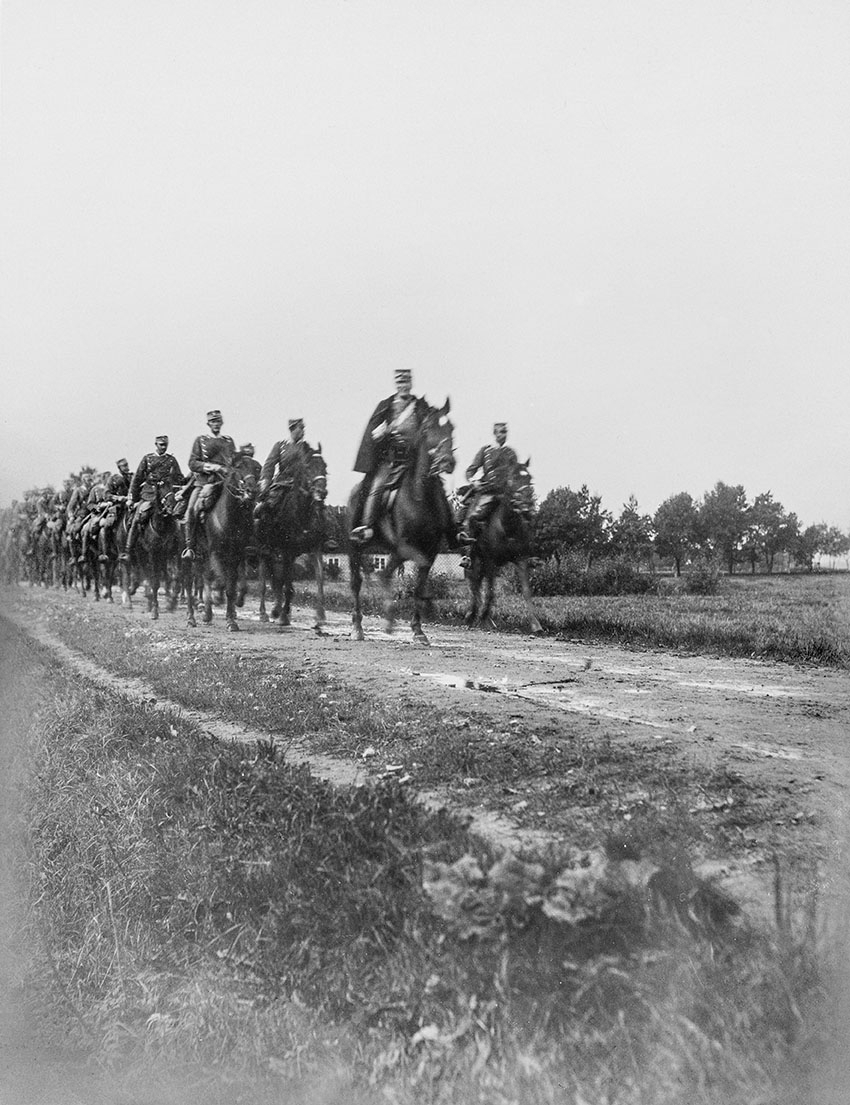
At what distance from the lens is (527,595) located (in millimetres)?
3023

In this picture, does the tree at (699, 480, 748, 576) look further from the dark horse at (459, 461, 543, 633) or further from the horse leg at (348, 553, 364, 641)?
the horse leg at (348, 553, 364, 641)

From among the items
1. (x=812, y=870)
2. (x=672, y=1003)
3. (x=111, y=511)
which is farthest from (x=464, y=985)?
(x=111, y=511)

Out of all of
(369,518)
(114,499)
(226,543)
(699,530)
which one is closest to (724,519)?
(699,530)

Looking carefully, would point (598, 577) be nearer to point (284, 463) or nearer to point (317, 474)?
point (317, 474)

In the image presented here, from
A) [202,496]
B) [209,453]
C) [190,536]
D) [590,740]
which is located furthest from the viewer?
[190,536]

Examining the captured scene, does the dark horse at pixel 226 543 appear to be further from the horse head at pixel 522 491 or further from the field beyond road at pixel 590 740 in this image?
the horse head at pixel 522 491

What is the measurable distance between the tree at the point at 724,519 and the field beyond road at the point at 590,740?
0.36m

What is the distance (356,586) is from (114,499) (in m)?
1.73

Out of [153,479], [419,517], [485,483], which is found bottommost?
[419,517]

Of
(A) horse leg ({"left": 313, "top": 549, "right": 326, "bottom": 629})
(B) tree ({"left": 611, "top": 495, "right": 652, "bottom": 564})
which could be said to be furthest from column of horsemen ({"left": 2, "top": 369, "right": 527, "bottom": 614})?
(B) tree ({"left": 611, "top": 495, "right": 652, "bottom": 564})

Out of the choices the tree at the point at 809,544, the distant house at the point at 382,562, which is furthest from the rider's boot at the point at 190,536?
the tree at the point at 809,544

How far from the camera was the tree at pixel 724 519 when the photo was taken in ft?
8.95

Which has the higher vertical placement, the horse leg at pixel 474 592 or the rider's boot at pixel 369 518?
the rider's boot at pixel 369 518

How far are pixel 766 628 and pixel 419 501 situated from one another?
4.13 feet
